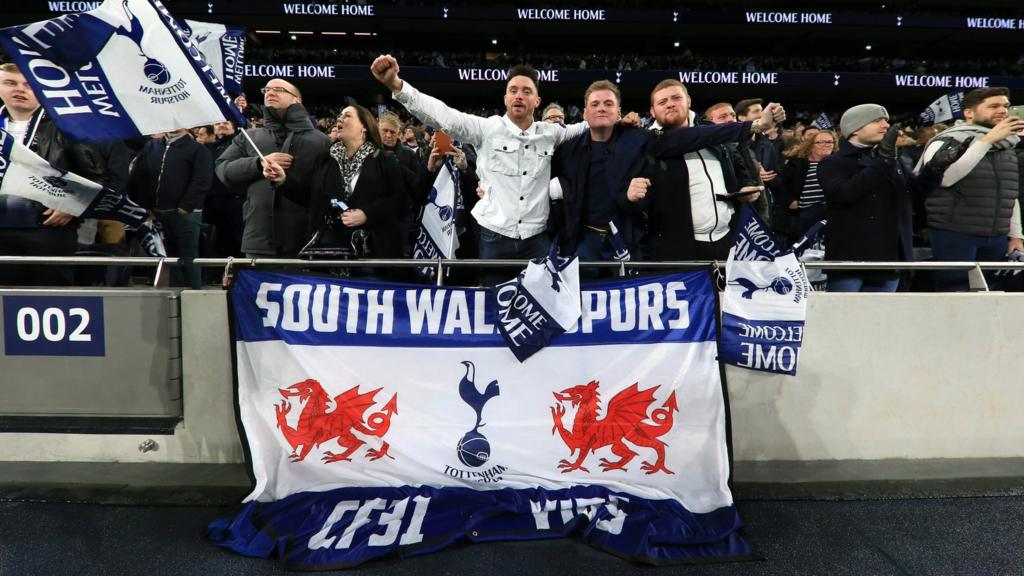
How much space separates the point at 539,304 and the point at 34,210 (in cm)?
305

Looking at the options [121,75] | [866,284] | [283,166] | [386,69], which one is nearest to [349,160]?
[283,166]

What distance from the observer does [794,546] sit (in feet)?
8.46

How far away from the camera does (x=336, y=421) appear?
9.79 ft

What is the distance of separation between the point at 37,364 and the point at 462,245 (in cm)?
262

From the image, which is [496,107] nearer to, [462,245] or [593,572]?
[462,245]

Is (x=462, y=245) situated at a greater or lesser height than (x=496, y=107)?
lesser

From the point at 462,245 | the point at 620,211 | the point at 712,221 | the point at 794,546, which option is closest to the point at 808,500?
the point at 794,546

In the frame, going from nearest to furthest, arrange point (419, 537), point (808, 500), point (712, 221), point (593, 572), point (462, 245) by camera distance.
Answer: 1. point (593, 572)
2. point (419, 537)
3. point (808, 500)
4. point (712, 221)
5. point (462, 245)

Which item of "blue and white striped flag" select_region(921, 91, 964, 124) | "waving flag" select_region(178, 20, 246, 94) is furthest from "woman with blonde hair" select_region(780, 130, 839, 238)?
"waving flag" select_region(178, 20, 246, 94)

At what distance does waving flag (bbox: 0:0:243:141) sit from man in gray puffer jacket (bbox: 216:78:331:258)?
Result: 0.64 meters

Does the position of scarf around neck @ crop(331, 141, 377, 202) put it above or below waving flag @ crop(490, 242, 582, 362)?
above

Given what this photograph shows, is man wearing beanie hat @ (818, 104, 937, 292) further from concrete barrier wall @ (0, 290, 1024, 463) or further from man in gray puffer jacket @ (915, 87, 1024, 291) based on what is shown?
concrete barrier wall @ (0, 290, 1024, 463)

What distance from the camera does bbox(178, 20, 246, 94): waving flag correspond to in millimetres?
5250

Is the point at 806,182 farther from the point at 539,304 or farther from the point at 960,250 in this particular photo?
the point at 539,304
